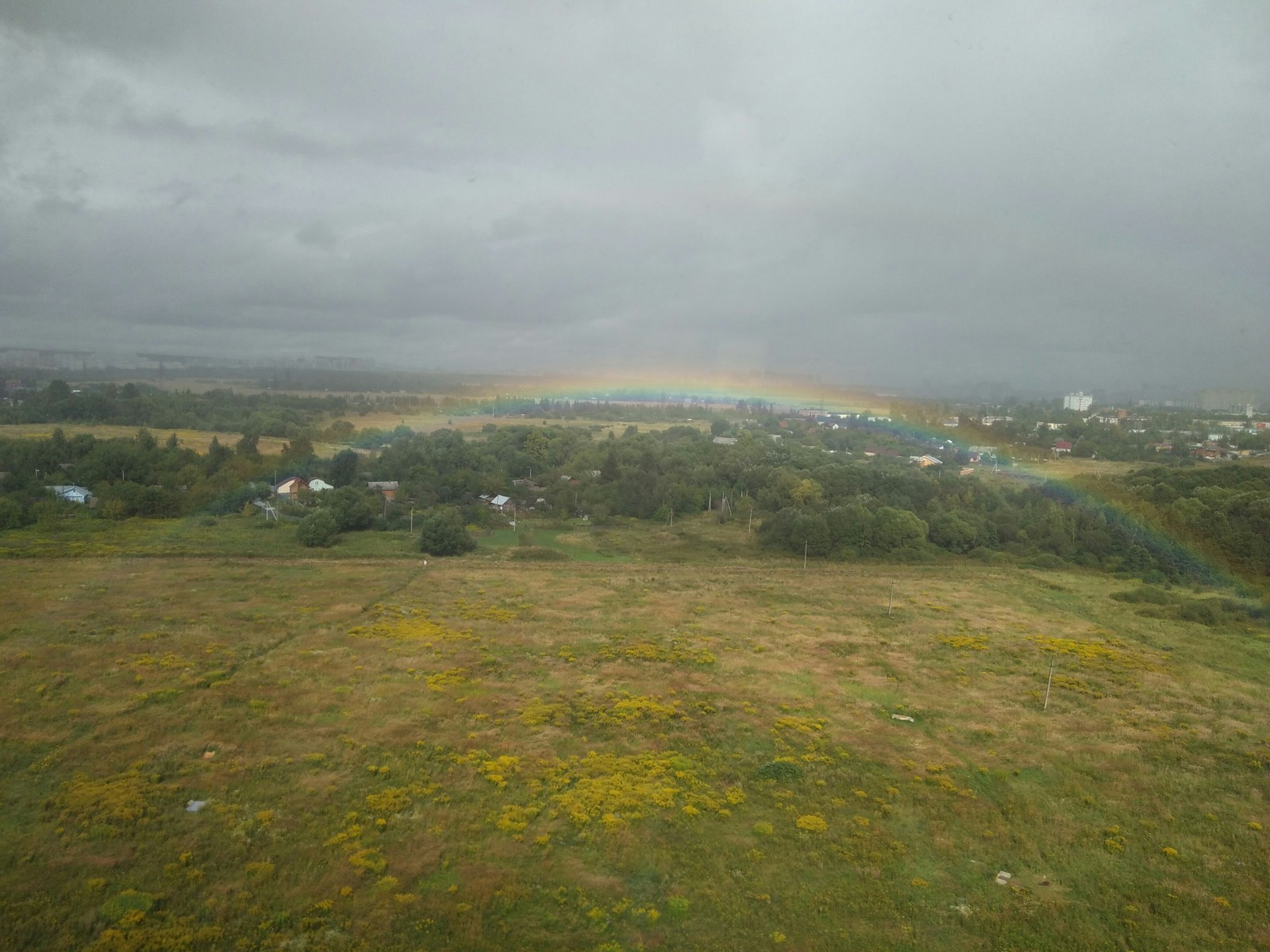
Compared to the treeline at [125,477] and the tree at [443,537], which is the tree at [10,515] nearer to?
the treeline at [125,477]

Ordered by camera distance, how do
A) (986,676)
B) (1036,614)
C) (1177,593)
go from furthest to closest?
1. (1177,593)
2. (1036,614)
3. (986,676)

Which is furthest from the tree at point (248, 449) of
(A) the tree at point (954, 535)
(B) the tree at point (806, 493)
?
(A) the tree at point (954, 535)

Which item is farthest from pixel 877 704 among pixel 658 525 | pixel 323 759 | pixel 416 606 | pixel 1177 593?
pixel 658 525

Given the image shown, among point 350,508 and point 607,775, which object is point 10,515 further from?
point 607,775

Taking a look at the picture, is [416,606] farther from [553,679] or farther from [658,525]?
[658,525]

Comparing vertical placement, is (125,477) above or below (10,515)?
above

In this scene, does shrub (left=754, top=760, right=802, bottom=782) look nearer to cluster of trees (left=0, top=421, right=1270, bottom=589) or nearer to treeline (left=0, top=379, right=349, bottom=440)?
cluster of trees (left=0, top=421, right=1270, bottom=589)

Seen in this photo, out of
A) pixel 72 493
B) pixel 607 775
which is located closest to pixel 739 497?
pixel 607 775

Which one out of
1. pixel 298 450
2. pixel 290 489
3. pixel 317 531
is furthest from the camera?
pixel 298 450
